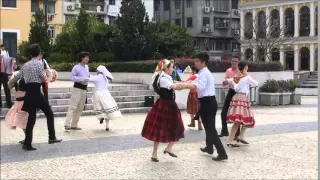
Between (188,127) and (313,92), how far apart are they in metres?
24.3

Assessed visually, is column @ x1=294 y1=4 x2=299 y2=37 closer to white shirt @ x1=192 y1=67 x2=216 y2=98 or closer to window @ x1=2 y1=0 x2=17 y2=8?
window @ x1=2 y1=0 x2=17 y2=8

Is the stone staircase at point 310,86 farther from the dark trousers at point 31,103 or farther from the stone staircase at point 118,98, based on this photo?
the dark trousers at point 31,103

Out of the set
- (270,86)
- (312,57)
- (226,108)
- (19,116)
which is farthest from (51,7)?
(19,116)

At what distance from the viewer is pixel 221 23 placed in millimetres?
68812

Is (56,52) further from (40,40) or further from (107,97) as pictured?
(107,97)

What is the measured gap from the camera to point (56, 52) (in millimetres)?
28000

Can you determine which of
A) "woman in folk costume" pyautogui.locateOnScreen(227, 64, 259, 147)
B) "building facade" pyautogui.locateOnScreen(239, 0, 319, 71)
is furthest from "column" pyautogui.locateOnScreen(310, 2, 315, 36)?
"woman in folk costume" pyautogui.locateOnScreen(227, 64, 259, 147)

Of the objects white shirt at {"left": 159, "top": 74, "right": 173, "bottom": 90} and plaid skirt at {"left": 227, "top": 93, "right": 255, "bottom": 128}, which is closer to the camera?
white shirt at {"left": 159, "top": 74, "right": 173, "bottom": 90}

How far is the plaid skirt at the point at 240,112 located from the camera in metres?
9.70

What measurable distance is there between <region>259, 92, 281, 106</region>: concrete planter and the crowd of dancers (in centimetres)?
941

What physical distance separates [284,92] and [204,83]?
42.9ft

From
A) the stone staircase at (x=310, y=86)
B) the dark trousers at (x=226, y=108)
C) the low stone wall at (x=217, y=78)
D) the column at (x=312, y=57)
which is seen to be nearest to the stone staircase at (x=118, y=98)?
the low stone wall at (x=217, y=78)

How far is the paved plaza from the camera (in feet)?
24.9

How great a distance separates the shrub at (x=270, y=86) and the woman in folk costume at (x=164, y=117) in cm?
1238
